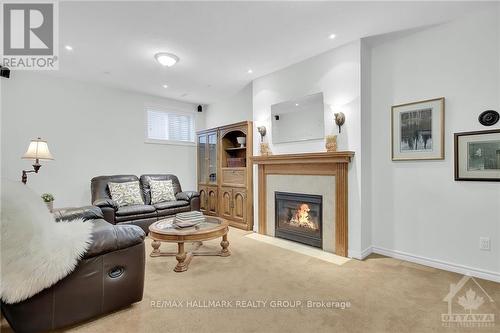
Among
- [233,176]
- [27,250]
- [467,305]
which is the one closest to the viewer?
[27,250]

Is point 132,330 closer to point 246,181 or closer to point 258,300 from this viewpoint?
point 258,300

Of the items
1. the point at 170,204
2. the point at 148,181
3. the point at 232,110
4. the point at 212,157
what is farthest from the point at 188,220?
the point at 232,110

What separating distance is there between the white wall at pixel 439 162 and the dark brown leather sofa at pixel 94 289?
287 centimetres

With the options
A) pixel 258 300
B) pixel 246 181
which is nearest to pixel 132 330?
pixel 258 300

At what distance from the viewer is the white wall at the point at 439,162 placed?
2424 mm

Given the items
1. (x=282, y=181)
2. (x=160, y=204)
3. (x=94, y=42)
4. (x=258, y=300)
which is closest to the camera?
(x=258, y=300)

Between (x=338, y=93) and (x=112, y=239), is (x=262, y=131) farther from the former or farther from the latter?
(x=112, y=239)

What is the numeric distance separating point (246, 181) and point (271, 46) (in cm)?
225

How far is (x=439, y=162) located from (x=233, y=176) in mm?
3152

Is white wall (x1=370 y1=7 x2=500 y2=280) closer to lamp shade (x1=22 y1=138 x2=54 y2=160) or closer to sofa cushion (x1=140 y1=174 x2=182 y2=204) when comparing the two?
sofa cushion (x1=140 y1=174 x2=182 y2=204)

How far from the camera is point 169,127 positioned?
18.2 ft

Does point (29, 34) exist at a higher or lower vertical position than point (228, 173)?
higher

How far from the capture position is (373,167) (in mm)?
3184

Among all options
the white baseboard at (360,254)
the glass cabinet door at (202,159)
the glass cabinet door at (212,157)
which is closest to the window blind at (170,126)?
the glass cabinet door at (202,159)
